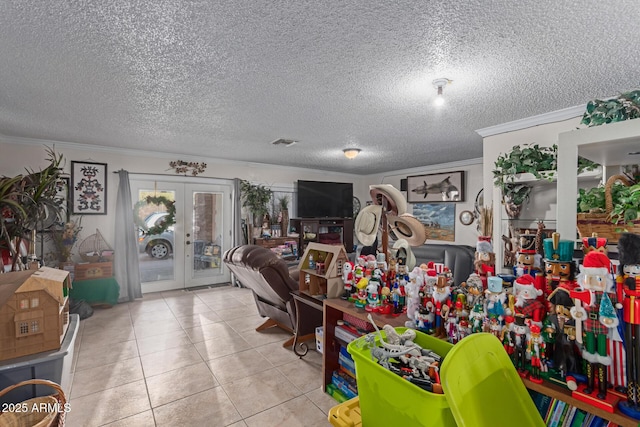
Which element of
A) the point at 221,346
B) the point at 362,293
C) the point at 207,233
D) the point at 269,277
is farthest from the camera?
the point at 207,233

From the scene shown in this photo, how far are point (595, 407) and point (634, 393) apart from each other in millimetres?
110

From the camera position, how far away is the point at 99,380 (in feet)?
7.95

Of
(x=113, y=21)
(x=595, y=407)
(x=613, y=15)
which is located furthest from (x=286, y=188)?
(x=595, y=407)

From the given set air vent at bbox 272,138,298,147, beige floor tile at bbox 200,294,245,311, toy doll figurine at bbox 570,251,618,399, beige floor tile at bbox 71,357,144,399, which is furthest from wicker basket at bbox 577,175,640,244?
beige floor tile at bbox 200,294,245,311

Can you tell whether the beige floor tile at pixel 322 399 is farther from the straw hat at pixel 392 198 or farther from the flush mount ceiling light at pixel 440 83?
the flush mount ceiling light at pixel 440 83

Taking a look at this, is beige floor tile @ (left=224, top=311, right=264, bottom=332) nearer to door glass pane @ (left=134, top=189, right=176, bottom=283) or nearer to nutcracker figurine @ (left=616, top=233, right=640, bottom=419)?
door glass pane @ (left=134, top=189, right=176, bottom=283)

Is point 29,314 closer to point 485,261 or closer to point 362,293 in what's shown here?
point 362,293

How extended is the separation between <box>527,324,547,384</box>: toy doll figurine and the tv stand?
527 centimetres

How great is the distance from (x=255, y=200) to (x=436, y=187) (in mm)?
3681

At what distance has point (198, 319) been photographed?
3.80m

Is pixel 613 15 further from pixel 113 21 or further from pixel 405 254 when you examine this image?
pixel 113 21

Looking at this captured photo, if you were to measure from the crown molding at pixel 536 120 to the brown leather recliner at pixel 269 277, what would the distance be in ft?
8.85

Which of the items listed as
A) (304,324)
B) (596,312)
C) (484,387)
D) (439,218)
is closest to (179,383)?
(304,324)

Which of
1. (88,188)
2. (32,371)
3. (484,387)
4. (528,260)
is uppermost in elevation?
(88,188)
